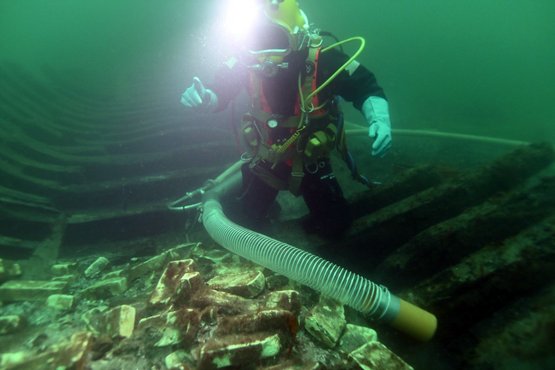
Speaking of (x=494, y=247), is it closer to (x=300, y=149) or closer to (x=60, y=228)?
(x=300, y=149)

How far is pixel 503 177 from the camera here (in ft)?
10.7

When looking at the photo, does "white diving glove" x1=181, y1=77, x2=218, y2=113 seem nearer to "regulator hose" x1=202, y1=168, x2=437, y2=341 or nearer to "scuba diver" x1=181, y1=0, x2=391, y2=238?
"scuba diver" x1=181, y1=0, x2=391, y2=238

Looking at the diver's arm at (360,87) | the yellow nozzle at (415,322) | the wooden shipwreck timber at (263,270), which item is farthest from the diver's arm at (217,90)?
the yellow nozzle at (415,322)

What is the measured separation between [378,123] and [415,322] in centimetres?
173

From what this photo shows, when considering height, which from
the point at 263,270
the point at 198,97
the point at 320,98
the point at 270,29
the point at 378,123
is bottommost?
the point at 263,270

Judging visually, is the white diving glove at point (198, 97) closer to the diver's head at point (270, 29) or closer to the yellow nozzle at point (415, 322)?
the diver's head at point (270, 29)

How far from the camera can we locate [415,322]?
193cm

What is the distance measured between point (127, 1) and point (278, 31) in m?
37.2

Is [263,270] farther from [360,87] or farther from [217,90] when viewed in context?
[217,90]

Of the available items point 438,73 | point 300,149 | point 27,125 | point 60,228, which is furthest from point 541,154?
point 438,73

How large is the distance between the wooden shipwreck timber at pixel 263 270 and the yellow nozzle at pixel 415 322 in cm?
26

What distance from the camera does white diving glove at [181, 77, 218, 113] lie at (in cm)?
333

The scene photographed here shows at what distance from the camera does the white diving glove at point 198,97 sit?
131 inches

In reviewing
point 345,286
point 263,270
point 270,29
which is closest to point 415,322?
point 345,286
